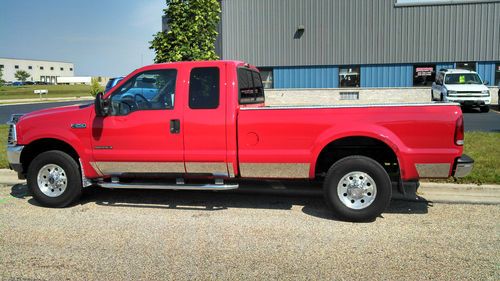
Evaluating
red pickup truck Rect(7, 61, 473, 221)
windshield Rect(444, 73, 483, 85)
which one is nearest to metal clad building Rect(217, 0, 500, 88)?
windshield Rect(444, 73, 483, 85)

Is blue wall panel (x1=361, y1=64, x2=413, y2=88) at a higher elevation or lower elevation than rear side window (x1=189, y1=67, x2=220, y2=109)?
higher

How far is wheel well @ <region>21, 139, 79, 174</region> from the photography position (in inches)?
249

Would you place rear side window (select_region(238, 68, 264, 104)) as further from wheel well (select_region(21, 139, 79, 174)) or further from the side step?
wheel well (select_region(21, 139, 79, 174))

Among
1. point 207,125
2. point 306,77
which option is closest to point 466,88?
point 306,77

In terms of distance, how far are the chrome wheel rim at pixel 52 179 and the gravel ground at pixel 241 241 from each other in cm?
27

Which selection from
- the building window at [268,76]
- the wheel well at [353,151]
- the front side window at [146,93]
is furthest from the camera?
the building window at [268,76]

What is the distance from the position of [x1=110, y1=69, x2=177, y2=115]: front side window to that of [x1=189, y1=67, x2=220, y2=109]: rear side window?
26 centimetres

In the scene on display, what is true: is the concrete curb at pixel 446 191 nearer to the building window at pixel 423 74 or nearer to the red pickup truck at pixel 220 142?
the red pickup truck at pixel 220 142

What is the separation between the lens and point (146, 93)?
601 centimetres

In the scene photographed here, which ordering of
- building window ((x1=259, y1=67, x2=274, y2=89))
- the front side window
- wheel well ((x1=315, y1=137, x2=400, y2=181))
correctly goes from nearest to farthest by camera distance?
wheel well ((x1=315, y1=137, x2=400, y2=181)), the front side window, building window ((x1=259, y1=67, x2=274, y2=89))

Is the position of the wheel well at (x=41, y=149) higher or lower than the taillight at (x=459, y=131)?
lower

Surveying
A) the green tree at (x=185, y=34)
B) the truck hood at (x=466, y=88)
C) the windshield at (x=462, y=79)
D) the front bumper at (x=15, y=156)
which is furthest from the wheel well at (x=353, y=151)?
the windshield at (x=462, y=79)

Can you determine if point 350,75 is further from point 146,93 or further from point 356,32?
point 146,93

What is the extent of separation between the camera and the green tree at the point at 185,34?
Result: 10.6 metres
